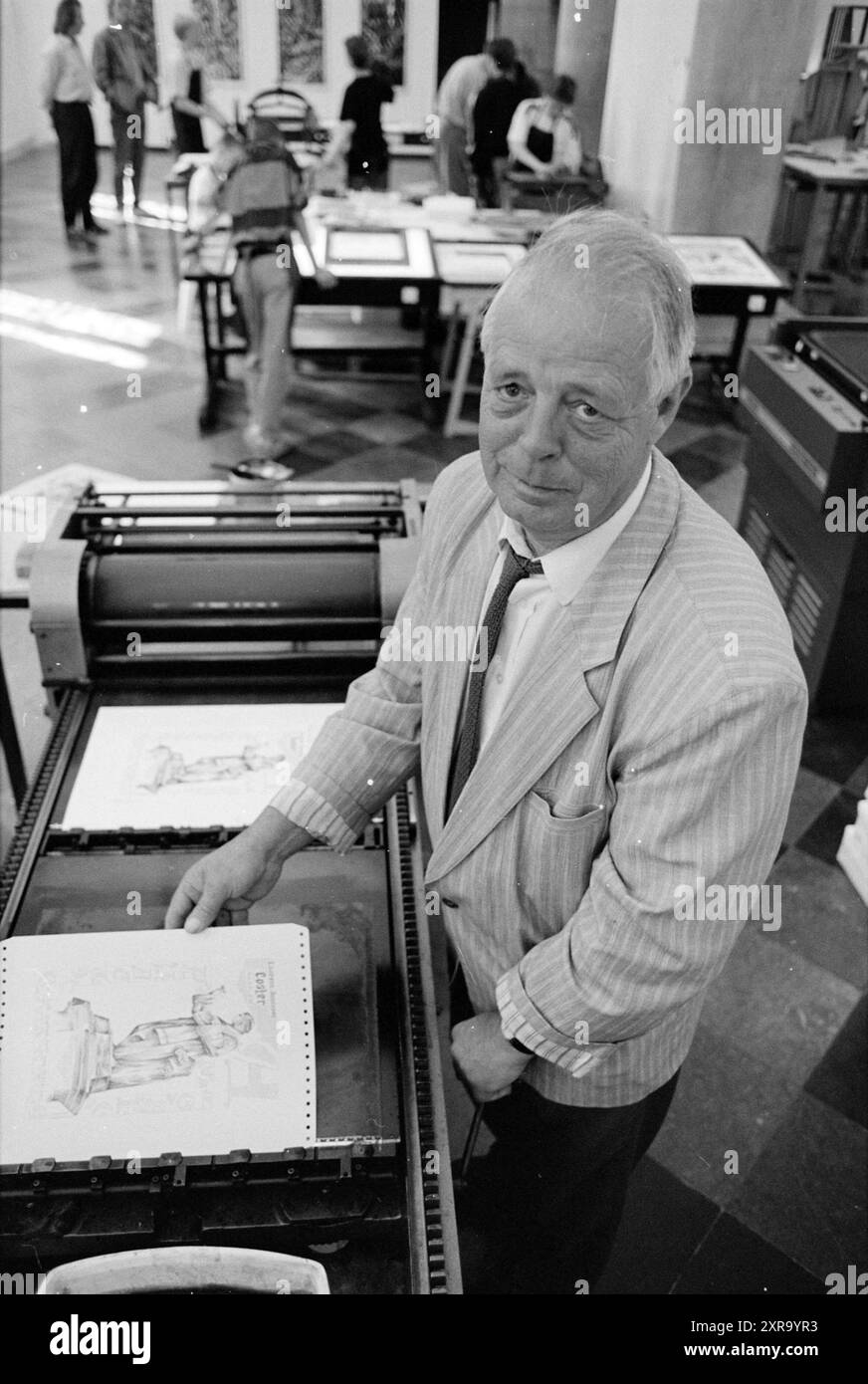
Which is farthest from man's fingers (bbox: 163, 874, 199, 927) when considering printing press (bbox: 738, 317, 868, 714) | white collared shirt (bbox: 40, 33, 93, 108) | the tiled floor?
white collared shirt (bbox: 40, 33, 93, 108)

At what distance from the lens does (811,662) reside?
361 centimetres

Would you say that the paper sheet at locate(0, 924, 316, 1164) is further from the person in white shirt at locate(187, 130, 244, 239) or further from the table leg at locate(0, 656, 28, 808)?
A: the person in white shirt at locate(187, 130, 244, 239)

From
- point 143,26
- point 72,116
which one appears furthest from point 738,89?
point 72,116

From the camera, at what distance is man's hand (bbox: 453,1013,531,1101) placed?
1.30 metres

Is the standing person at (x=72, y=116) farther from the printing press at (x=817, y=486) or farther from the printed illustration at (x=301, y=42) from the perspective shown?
the printing press at (x=817, y=486)

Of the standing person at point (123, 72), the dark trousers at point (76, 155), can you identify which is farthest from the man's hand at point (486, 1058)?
the dark trousers at point (76, 155)

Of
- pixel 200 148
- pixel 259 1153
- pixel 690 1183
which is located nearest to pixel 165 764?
pixel 259 1153

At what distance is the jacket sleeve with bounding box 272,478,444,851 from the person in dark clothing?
3587 millimetres

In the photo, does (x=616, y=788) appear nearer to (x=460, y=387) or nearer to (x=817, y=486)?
(x=817, y=486)

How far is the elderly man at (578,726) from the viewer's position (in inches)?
38.4

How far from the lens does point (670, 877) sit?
1063mm

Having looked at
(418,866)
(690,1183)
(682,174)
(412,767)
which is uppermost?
(682,174)

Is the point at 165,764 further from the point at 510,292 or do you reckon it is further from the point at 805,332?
the point at 805,332

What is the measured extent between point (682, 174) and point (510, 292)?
15.5 ft
